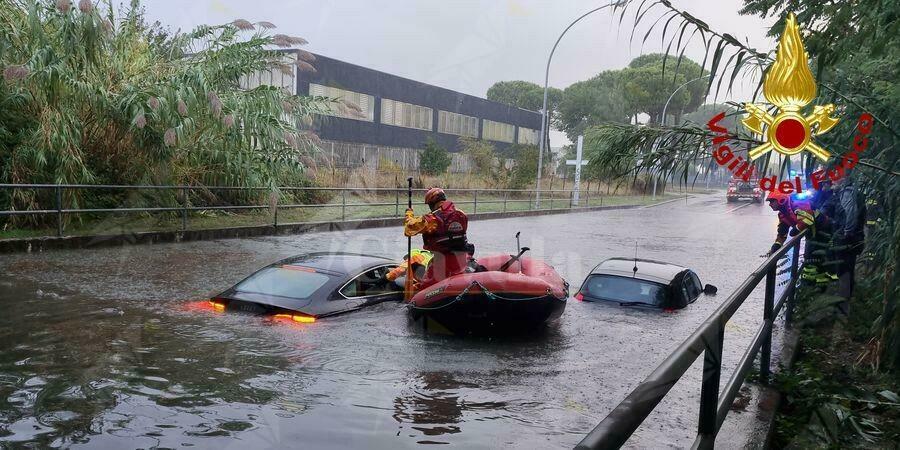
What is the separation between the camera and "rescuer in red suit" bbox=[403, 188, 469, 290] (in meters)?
8.24

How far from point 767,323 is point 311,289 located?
4.78 m

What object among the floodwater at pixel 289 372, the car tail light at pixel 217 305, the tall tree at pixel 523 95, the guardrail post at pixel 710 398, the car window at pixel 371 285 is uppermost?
the tall tree at pixel 523 95

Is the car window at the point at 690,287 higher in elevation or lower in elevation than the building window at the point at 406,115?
lower

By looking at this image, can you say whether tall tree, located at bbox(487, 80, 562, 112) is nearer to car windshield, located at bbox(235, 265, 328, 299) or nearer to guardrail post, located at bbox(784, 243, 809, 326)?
car windshield, located at bbox(235, 265, 328, 299)

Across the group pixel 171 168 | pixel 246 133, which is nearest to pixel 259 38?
pixel 246 133

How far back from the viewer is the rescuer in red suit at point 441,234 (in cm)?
824

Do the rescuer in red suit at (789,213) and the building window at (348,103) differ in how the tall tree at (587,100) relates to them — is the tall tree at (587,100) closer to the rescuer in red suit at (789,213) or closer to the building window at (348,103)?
the rescuer in red suit at (789,213)

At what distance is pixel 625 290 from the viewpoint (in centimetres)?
975

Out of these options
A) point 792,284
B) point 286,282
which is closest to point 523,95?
point 286,282

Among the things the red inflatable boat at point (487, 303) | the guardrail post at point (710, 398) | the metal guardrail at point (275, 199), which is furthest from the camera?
the metal guardrail at point (275, 199)

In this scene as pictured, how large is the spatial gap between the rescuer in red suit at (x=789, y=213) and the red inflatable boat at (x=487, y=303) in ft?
7.76

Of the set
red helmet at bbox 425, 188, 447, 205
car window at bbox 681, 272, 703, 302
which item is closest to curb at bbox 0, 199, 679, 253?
red helmet at bbox 425, 188, 447, 205

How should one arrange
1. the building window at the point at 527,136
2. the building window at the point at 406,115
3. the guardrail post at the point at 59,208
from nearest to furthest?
1. the guardrail post at the point at 59,208
2. the building window at the point at 527,136
3. the building window at the point at 406,115

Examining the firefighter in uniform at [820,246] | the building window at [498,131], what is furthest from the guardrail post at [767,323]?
the building window at [498,131]
